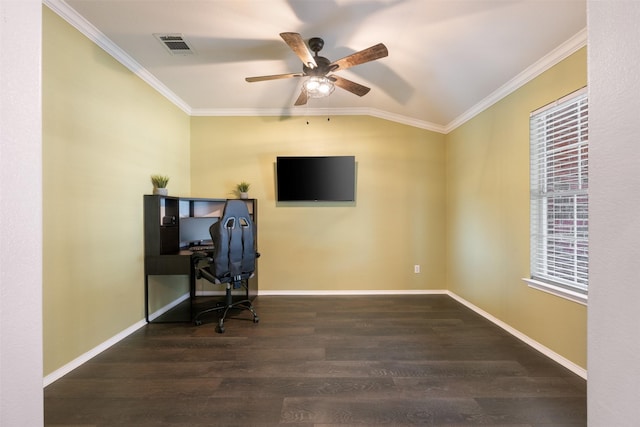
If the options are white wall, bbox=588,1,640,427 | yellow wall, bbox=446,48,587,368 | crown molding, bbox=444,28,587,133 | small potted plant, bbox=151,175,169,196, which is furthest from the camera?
small potted plant, bbox=151,175,169,196

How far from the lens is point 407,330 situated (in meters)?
2.62

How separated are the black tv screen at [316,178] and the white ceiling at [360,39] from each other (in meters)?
0.99

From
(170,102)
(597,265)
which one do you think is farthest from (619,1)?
(170,102)

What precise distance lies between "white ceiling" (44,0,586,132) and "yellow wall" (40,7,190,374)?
30 centimetres

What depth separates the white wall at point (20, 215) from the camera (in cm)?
61

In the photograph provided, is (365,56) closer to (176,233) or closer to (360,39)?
(360,39)

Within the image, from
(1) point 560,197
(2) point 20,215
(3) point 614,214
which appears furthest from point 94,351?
(1) point 560,197

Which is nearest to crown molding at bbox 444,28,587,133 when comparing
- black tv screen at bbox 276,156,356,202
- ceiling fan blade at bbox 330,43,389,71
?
ceiling fan blade at bbox 330,43,389,71

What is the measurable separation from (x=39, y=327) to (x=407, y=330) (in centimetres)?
272

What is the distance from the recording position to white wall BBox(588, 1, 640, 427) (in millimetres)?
559

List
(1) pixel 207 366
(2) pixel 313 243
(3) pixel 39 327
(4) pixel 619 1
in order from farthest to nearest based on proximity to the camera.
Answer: (2) pixel 313 243 < (1) pixel 207 366 < (3) pixel 39 327 < (4) pixel 619 1

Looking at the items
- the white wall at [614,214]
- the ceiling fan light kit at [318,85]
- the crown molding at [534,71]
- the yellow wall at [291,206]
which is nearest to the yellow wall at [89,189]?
the yellow wall at [291,206]

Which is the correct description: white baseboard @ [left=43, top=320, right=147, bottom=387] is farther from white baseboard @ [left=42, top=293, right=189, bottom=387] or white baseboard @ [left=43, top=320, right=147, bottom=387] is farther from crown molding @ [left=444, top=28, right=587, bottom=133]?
crown molding @ [left=444, top=28, right=587, bottom=133]

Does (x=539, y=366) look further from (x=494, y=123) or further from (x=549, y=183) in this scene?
(x=494, y=123)
